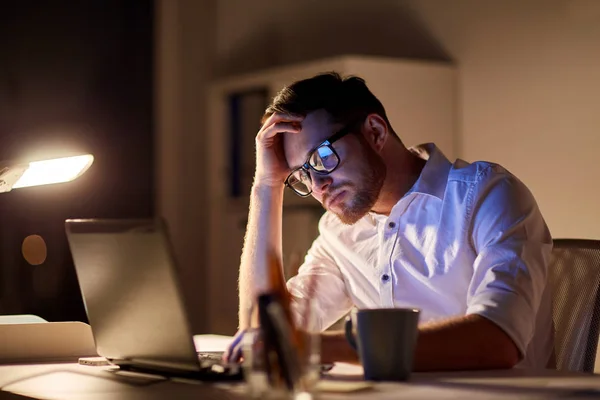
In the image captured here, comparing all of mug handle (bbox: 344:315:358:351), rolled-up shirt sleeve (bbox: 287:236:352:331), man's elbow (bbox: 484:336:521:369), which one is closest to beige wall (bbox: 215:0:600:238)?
rolled-up shirt sleeve (bbox: 287:236:352:331)

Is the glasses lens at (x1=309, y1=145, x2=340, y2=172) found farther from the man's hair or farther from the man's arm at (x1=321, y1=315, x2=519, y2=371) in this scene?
the man's arm at (x1=321, y1=315, x2=519, y2=371)

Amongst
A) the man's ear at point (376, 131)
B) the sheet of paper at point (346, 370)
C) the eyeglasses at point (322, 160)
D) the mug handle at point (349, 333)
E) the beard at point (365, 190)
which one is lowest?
the sheet of paper at point (346, 370)

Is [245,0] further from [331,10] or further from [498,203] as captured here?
[498,203]

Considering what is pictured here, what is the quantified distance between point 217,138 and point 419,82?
1.33 meters

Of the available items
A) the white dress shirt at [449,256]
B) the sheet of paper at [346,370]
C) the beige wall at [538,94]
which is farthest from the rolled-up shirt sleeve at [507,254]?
the beige wall at [538,94]

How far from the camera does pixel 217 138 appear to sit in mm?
5281

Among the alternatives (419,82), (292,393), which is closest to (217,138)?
(419,82)

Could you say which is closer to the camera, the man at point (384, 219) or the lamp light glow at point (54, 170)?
the man at point (384, 219)

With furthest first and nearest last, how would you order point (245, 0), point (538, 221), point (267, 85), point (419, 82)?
point (245, 0)
point (267, 85)
point (419, 82)
point (538, 221)

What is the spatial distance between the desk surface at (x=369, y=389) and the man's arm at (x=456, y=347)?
4 cm

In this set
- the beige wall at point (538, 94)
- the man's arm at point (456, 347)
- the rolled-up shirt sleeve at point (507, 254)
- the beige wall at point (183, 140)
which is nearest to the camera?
the man's arm at point (456, 347)

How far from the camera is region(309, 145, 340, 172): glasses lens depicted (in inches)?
86.3

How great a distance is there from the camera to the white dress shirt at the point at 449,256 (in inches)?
71.1

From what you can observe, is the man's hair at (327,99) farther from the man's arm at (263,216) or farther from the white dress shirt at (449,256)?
the white dress shirt at (449,256)
